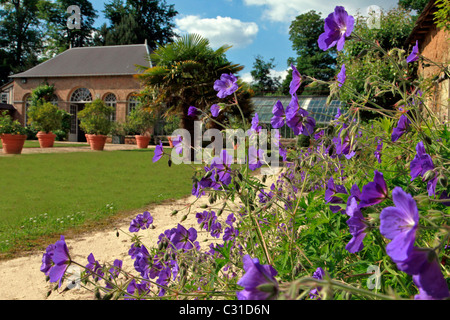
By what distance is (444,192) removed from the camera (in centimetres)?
111

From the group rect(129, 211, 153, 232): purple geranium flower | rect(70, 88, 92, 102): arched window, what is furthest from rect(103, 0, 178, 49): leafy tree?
rect(129, 211, 153, 232): purple geranium flower

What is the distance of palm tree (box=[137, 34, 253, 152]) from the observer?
11508mm

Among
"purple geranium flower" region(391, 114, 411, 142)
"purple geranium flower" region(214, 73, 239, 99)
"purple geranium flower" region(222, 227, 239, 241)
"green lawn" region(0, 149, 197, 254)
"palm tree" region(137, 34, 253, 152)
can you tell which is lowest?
"green lawn" region(0, 149, 197, 254)

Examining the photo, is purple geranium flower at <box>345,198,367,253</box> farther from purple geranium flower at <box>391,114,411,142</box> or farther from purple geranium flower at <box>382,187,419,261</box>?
purple geranium flower at <box>391,114,411,142</box>

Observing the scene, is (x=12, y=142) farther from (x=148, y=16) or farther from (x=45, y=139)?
(x=148, y=16)

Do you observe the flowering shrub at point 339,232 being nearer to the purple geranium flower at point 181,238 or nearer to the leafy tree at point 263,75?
the purple geranium flower at point 181,238

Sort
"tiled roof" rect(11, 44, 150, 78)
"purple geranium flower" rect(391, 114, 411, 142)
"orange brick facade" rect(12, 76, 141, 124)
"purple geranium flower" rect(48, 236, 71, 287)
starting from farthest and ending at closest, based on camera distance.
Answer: "tiled roof" rect(11, 44, 150, 78) → "orange brick facade" rect(12, 76, 141, 124) → "purple geranium flower" rect(391, 114, 411, 142) → "purple geranium flower" rect(48, 236, 71, 287)

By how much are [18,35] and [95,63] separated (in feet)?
64.2

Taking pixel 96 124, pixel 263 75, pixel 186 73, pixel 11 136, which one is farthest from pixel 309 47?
pixel 11 136

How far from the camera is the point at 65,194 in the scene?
231 inches

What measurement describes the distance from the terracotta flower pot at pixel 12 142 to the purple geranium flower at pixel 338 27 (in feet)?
45.3

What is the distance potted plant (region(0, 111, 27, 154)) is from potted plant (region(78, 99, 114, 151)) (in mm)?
3545

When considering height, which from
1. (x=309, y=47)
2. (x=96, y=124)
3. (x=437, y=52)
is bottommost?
(x=96, y=124)
